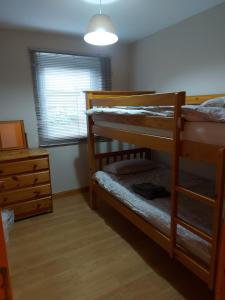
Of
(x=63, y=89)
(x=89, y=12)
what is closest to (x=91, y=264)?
(x=63, y=89)

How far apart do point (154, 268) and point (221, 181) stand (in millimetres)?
1167

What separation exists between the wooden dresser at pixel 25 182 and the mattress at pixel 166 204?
0.70 m

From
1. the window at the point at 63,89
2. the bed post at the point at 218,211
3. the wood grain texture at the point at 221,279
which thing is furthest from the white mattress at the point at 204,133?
the window at the point at 63,89

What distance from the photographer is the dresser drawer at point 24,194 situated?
264 centimetres

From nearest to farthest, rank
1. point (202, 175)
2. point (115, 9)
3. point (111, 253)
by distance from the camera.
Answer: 1. point (111, 253)
2. point (115, 9)
3. point (202, 175)


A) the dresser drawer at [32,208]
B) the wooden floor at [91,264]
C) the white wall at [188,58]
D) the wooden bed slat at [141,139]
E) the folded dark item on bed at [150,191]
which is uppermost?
the white wall at [188,58]

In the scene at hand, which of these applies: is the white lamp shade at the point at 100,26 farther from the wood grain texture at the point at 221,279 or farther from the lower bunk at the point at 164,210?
the wood grain texture at the point at 221,279

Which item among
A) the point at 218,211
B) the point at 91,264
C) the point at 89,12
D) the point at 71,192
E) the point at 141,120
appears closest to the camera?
the point at 218,211

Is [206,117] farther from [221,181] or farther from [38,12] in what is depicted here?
[38,12]

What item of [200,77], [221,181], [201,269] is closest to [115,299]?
[201,269]

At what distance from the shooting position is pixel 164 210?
1860mm

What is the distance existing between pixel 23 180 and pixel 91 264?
1323 millimetres

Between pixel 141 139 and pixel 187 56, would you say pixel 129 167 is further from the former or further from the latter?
pixel 187 56

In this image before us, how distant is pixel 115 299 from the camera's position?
1628mm
